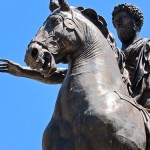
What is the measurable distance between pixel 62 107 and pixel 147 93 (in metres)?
1.50

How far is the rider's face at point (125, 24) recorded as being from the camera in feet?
31.2

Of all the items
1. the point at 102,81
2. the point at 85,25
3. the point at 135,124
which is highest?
the point at 85,25

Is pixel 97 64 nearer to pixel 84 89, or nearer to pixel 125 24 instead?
pixel 84 89

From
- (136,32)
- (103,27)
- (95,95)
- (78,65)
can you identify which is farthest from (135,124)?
(136,32)

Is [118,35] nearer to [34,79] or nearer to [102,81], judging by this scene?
[34,79]

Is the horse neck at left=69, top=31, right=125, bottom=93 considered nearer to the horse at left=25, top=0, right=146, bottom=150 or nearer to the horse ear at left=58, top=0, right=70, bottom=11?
the horse at left=25, top=0, right=146, bottom=150

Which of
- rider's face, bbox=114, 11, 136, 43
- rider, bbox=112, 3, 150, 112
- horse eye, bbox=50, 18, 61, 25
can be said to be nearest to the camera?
horse eye, bbox=50, 18, 61, 25

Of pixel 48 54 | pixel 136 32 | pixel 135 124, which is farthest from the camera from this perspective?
pixel 136 32

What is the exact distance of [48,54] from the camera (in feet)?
26.3

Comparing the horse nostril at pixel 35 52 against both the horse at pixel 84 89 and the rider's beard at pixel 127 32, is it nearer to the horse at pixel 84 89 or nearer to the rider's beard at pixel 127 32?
the horse at pixel 84 89

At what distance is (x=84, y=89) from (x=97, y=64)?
0.45 m

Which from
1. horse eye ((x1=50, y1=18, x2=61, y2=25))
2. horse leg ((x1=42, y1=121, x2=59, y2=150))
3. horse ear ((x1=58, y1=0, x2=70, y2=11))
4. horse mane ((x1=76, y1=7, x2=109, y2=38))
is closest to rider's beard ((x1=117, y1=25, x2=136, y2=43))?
horse mane ((x1=76, y1=7, x2=109, y2=38))

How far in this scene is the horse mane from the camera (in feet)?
28.1

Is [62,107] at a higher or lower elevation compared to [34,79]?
lower
